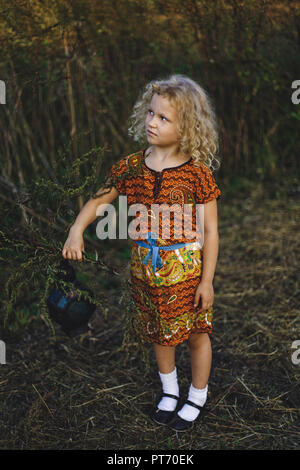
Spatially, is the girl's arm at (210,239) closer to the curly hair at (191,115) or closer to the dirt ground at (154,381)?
the curly hair at (191,115)

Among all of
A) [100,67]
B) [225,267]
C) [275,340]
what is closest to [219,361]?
[275,340]

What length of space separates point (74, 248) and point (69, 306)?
1.01 ft

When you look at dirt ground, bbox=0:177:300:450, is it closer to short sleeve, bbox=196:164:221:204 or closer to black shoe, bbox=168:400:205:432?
black shoe, bbox=168:400:205:432

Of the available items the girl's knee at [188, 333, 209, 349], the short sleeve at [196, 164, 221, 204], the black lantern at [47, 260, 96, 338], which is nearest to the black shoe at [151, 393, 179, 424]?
the girl's knee at [188, 333, 209, 349]

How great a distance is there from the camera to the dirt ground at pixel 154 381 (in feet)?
6.69

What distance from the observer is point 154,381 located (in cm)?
242

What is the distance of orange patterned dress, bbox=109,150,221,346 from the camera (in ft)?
6.13

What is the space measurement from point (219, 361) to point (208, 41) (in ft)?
7.85

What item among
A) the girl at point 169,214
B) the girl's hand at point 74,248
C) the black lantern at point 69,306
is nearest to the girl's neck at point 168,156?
the girl at point 169,214

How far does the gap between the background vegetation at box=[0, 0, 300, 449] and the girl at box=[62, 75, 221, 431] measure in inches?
5.6

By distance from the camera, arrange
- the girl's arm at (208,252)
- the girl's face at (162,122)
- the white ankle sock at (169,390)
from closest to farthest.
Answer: the girl's face at (162,122) → the girl's arm at (208,252) → the white ankle sock at (169,390)

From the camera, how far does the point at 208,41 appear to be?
357 centimetres

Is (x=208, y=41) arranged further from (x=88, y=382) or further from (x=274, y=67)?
(x=88, y=382)

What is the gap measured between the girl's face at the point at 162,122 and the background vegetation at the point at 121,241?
31 cm
